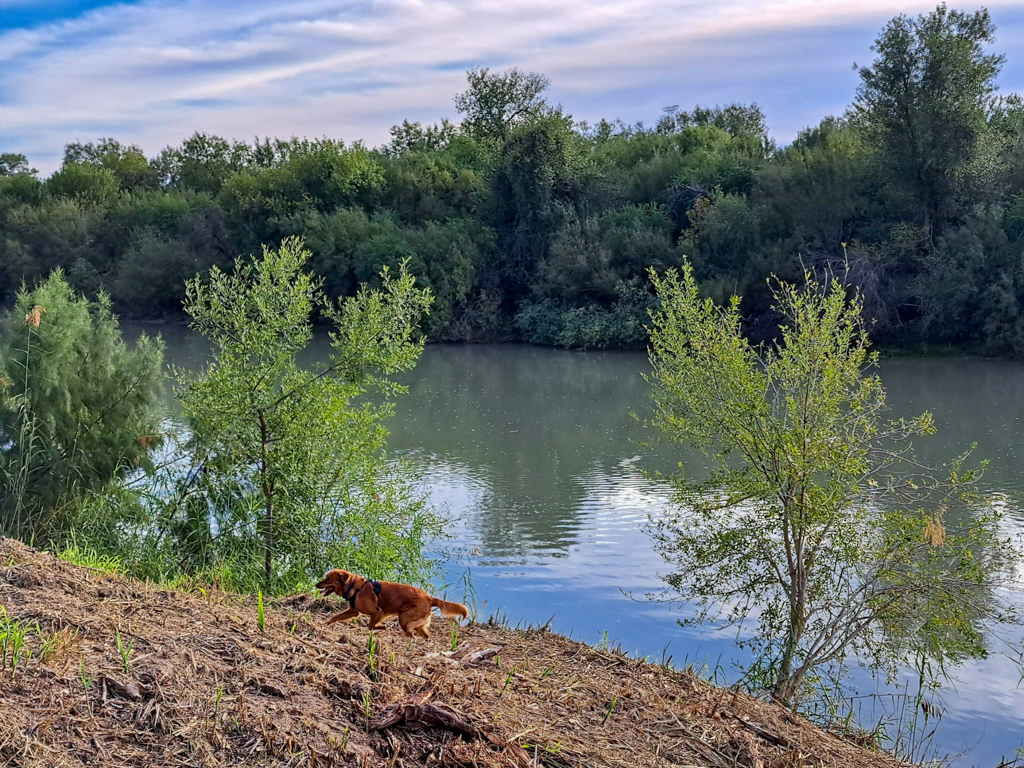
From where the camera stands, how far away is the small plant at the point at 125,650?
3.04 m

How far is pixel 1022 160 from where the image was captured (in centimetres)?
2805

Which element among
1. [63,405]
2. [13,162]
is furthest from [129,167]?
[63,405]

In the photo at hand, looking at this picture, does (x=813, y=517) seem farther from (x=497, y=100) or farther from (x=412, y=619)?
(x=497, y=100)

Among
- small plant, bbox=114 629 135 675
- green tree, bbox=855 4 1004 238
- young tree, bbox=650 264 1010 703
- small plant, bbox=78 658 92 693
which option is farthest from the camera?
green tree, bbox=855 4 1004 238

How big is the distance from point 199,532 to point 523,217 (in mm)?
28087

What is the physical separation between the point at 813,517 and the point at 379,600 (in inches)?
165

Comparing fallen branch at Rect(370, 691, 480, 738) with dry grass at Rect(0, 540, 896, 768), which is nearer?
dry grass at Rect(0, 540, 896, 768)

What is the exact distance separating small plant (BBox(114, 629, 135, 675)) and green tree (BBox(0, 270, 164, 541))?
5965 mm

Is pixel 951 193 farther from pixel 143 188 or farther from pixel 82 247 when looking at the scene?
pixel 143 188

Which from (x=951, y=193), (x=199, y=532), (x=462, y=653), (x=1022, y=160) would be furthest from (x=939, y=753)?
(x=1022, y=160)

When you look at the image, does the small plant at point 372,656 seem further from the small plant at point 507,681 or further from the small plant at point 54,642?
the small plant at point 54,642

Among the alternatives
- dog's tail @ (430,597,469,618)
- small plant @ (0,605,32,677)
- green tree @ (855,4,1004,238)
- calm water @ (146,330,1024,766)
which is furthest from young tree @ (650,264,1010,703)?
green tree @ (855,4,1004,238)

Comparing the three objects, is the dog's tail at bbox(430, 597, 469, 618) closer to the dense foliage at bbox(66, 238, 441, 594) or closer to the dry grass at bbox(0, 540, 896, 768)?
the dry grass at bbox(0, 540, 896, 768)

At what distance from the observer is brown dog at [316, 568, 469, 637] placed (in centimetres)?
398
